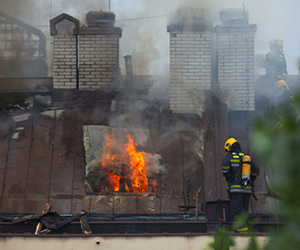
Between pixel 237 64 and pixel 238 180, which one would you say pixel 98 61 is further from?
pixel 238 180

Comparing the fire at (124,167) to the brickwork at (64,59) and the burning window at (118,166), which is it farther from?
the brickwork at (64,59)

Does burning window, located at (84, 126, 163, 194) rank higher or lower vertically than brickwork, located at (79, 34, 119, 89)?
lower

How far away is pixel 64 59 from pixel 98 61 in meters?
0.70

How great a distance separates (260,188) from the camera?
9.35 metres

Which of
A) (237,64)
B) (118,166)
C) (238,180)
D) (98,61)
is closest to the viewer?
(238,180)

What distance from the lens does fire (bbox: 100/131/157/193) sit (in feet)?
30.5

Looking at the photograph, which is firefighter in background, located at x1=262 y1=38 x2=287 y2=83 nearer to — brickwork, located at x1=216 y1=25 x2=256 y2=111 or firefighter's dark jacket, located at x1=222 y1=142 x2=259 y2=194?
brickwork, located at x1=216 y1=25 x2=256 y2=111

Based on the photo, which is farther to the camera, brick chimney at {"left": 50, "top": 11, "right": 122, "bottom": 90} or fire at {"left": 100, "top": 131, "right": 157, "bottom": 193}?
brick chimney at {"left": 50, "top": 11, "right": 122, "bottom": 90}

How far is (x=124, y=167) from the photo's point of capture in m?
9.35

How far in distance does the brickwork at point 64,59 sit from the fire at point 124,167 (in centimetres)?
193

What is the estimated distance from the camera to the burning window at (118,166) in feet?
30.5

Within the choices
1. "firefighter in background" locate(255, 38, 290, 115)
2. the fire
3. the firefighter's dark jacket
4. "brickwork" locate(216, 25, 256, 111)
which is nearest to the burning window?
the fire

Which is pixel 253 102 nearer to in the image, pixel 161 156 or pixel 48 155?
pixel 161 156

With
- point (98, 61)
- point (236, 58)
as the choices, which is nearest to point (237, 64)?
point (236, 58)
